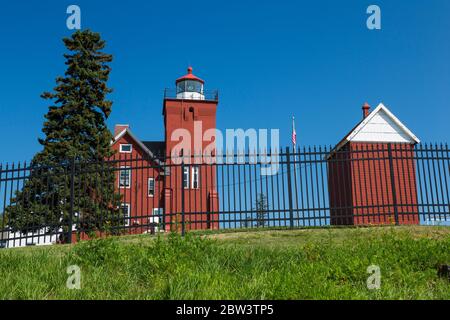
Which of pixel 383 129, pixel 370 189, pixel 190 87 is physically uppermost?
pixel 190 87

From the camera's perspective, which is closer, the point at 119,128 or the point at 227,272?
the point at 227,272

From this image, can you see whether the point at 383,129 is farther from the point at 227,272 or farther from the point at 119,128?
the point at 119,128

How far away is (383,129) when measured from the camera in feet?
79.7

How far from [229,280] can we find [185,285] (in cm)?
65

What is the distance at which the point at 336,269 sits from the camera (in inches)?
230

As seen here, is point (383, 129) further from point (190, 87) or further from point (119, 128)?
point (119, 128)

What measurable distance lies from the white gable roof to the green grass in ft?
55.7

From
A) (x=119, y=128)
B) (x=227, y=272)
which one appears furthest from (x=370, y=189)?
(x=119, y=128)

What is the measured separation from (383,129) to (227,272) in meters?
20.6

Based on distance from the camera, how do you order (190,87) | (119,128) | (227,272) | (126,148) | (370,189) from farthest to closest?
(119,128) → (190,87) → (126,148) → (370,189) → (227,272)

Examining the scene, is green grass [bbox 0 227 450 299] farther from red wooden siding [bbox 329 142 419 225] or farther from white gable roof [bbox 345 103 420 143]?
white gable roof [bbox 345 103 420 143]

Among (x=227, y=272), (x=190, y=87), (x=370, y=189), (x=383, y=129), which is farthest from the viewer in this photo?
(x=190, y=87)

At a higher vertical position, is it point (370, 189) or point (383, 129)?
point (383, 129)
